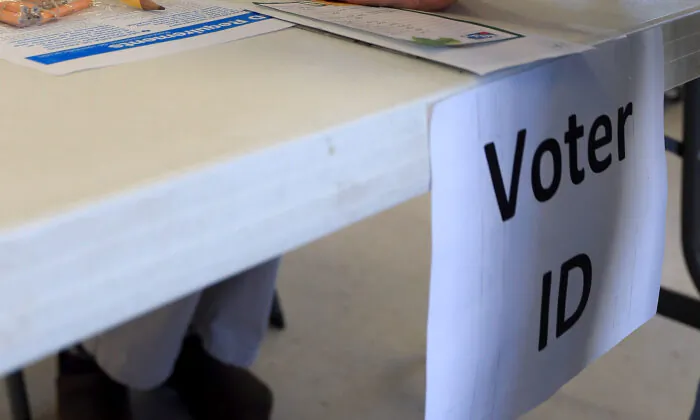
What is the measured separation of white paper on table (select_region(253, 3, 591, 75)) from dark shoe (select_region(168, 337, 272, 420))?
2.12 ft

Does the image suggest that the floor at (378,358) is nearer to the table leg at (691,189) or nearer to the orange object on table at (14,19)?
the table leg at (691,189)

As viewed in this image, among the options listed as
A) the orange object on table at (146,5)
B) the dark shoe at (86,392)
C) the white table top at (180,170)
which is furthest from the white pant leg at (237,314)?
the white table top at (180,170)

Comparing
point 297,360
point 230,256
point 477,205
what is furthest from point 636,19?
point 297,360

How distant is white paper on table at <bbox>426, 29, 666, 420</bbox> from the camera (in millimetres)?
291

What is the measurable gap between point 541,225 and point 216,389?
2.18 ft

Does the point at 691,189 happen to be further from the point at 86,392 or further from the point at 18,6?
the point at 86,392

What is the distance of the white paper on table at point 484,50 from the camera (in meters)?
0.29

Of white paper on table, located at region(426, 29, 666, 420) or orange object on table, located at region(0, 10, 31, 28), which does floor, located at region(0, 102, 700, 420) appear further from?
orange object on table, located at region(0, 10, 31, 28)

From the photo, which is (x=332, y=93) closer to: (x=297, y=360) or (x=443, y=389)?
(x=443, y=389)

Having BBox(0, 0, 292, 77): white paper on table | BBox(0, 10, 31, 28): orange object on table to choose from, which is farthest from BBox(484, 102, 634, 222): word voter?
BBox(0, 10, 31, 28): orange object on table

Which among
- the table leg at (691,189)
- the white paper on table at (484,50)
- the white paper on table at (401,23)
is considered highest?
the white paper on table at (401,23)

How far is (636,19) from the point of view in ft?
1.28

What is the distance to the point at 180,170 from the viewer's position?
19 cm

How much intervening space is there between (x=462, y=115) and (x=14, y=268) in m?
0.18
